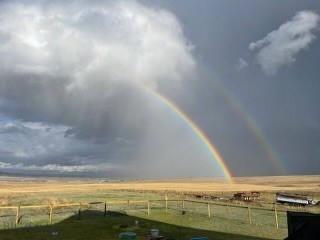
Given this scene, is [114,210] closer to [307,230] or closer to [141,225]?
[141,225]

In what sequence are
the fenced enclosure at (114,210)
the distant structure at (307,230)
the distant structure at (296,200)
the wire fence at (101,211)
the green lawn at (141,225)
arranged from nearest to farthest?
the distant structure at (307,230), the green lawn at (141,225), the wire fence at (101,211), the fenced enclosure at (114,210), the distant structure at (296,200)

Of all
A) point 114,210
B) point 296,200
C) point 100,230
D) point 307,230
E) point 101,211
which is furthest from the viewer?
point 296,200

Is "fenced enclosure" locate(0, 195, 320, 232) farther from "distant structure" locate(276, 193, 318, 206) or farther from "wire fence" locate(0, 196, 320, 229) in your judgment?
"distant structure" locate(276, 193, 318, 206)

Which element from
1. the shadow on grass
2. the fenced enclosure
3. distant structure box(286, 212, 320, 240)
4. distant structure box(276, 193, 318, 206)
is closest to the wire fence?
the fenced enclosure

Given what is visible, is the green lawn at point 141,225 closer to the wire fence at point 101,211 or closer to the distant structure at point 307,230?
the wire fence at point 101,211

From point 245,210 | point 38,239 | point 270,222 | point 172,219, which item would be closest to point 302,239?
point 38,239

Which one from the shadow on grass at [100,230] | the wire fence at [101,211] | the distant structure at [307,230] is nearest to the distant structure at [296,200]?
the wire fence at [101,211]

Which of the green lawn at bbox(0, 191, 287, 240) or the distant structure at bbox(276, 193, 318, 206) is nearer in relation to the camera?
the green lawn at bbox(0, 191, 287, 240)

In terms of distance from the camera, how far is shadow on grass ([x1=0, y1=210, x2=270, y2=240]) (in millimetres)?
25531

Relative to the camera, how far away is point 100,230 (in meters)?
28.0

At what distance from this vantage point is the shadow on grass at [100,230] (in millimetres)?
25531

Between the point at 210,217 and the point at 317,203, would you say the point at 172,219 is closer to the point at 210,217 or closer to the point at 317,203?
the point at 210,217

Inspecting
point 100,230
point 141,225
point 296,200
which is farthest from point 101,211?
point 296,200

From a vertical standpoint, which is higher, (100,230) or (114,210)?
(114,210)
